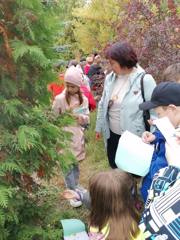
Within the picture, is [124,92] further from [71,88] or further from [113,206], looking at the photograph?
[113,206]

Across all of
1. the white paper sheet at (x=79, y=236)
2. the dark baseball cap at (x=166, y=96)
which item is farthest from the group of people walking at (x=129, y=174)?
the white paper sheet at (x=79, y=236)

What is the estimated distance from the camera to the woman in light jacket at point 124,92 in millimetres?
3992

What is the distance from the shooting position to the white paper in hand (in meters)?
2.84

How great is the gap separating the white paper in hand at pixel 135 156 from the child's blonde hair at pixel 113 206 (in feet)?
0.58

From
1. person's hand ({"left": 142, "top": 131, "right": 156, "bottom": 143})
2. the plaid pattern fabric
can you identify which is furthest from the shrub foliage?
the plaid pattern fabric

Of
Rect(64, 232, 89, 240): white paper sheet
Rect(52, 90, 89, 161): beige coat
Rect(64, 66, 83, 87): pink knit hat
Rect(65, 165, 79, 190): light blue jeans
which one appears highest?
Rect(64, 66, 83, 87): pink knit hat

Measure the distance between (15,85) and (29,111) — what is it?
195mm

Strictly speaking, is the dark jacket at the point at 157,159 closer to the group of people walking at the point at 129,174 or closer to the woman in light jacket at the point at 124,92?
the group of people walking at the point at 129,174

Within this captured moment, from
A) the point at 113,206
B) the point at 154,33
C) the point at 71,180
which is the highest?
the point at 154,33

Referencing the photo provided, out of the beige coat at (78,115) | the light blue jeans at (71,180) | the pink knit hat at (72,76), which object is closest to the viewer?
the pink knit hat at (72,76)

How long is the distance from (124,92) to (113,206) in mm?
1680

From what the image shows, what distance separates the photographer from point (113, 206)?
2.62 m

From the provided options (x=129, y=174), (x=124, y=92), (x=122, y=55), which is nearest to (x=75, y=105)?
(x=124, y=92)

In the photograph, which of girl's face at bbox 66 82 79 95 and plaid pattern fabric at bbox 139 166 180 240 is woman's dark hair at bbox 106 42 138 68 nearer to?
girl's face at bbox 66 82 79 95
